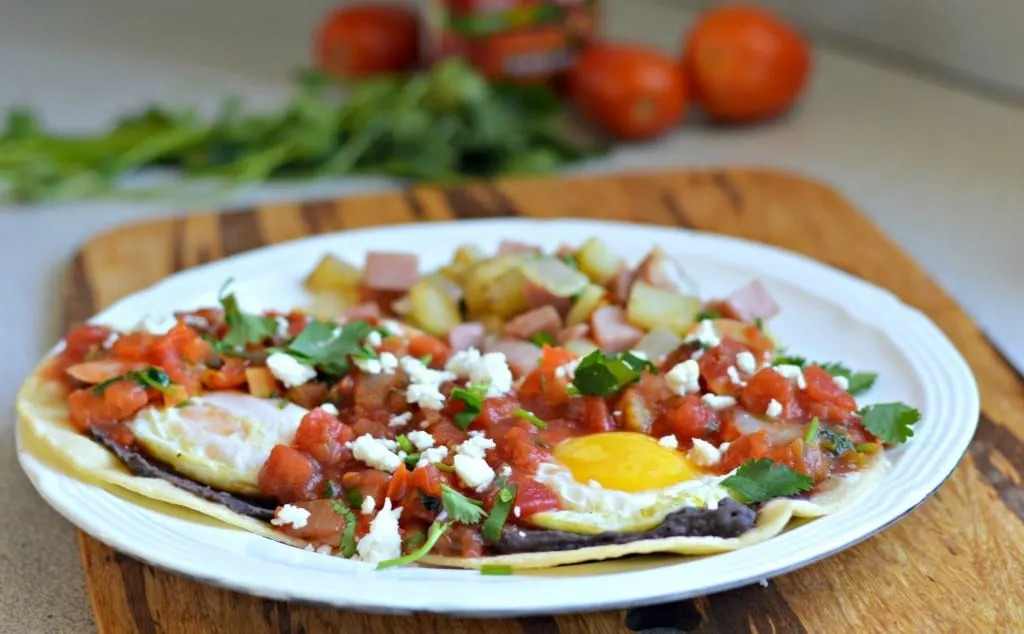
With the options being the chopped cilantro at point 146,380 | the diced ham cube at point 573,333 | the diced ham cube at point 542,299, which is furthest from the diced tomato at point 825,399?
the chopped cilantro at point 146,380

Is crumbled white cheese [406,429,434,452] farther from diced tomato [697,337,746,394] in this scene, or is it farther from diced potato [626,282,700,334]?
diced potato [626,282,700,334]

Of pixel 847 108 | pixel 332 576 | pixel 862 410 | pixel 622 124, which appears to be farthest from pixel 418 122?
pixel 332 576

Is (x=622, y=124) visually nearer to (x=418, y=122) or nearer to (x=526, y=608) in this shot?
(x=418, y=122)

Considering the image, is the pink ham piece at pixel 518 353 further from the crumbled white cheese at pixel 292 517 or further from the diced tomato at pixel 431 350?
the crumbled white cheese at pixel 292 517

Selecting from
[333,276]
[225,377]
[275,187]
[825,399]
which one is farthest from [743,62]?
[225,377]

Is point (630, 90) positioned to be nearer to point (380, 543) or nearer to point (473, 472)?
point (473, 472)

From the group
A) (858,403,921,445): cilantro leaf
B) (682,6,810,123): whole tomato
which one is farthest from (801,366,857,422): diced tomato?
(682,6,810,123): whole tomato
